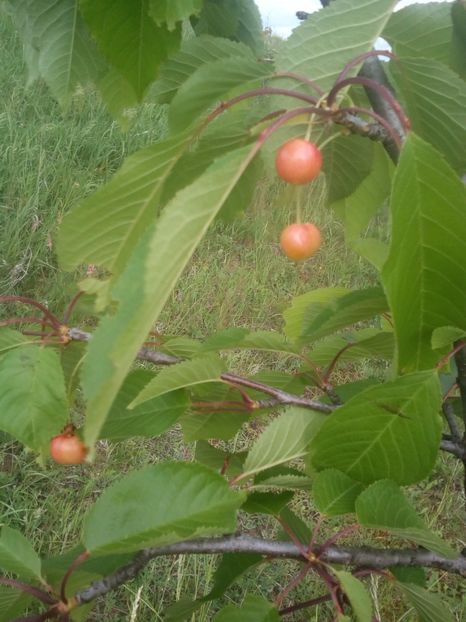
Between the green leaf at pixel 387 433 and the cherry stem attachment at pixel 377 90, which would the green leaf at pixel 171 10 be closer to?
the cherry stem attachment at pixel 377 90

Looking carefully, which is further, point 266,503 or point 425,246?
point 266,503

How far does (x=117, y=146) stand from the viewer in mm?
3592

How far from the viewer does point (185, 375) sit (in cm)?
70

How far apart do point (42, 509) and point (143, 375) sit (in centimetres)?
146

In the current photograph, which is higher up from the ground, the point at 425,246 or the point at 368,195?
the point at 368,195

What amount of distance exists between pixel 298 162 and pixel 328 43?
0.11 metres

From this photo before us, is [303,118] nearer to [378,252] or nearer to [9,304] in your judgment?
[378,252]

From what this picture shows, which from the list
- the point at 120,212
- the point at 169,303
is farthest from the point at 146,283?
the point at 169,303

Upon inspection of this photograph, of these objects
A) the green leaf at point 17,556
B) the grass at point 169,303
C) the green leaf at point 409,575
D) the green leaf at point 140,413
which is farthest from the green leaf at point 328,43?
the grass at point 169,303

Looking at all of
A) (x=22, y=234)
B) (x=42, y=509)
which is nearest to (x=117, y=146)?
(x=22, y=234)

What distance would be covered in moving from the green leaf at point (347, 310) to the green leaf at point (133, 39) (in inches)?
10.5

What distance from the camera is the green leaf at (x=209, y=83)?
0.56 m

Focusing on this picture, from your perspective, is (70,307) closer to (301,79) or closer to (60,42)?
(60,42)

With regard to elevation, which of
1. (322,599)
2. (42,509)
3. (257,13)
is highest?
(257,13)
